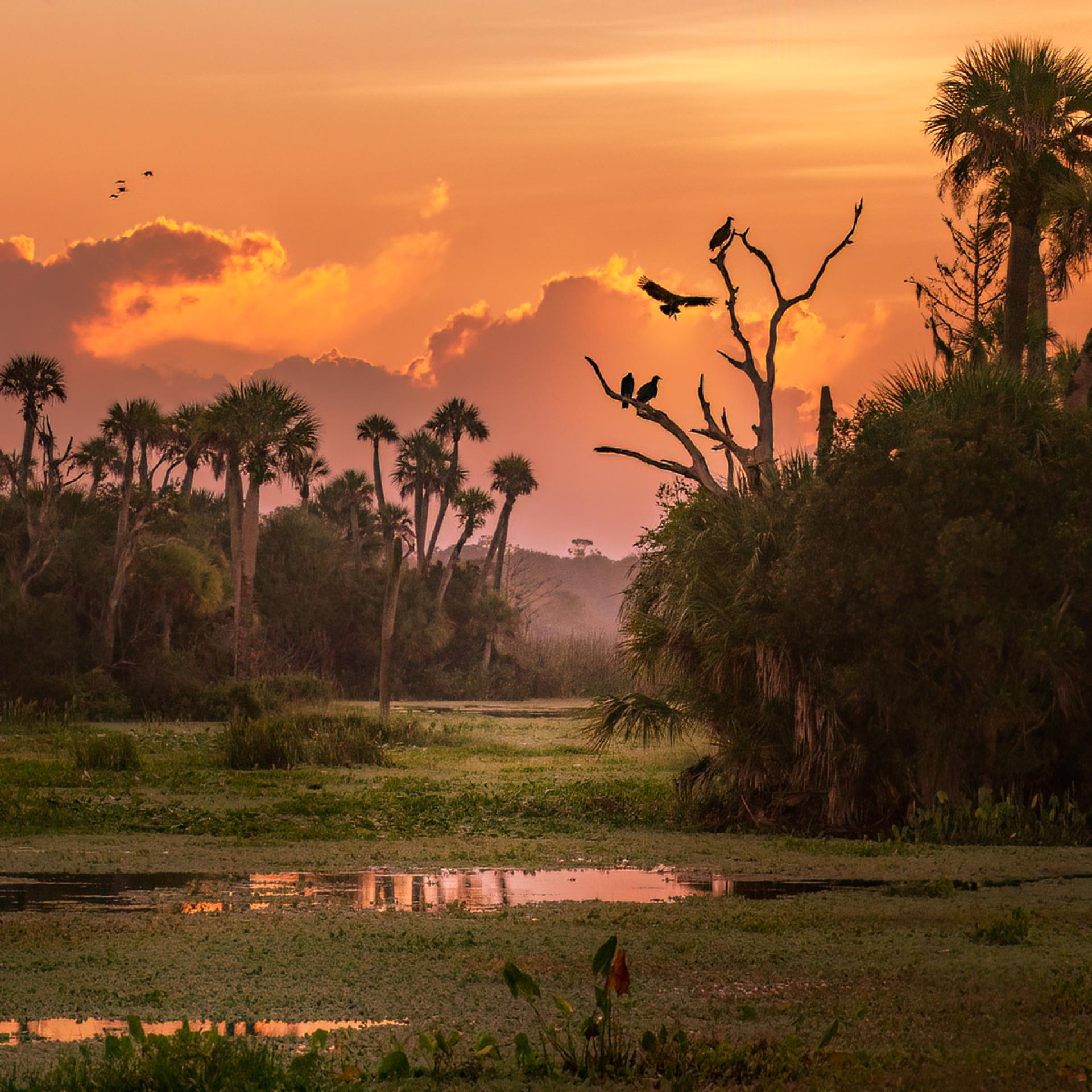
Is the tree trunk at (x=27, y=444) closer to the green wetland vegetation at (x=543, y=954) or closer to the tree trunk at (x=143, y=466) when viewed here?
the tree trunk at (x=143, y=466)

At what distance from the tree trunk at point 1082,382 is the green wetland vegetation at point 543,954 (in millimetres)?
5997

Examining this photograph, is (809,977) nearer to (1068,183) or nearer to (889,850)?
(889,850)

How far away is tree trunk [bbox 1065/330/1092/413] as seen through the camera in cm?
1944

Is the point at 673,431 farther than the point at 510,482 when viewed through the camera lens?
No

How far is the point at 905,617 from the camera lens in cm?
1680

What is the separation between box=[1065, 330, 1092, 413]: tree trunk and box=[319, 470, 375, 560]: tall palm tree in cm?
4888

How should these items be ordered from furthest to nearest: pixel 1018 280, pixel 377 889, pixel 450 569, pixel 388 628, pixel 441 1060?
pixel 450 569
pixel 388 628
pixel 1018 280
pixel 377 889
pixel 441 1060

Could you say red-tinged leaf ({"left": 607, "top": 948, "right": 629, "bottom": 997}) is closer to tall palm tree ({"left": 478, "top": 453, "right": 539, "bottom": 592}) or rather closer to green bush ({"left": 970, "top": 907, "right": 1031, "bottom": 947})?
green bush ({"left": 970, "top": 907, "right": 1031, "bottom": 947})

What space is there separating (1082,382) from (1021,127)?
5.08m

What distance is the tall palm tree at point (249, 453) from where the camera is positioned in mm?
47094

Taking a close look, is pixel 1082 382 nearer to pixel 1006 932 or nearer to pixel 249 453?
pixel 1006 932

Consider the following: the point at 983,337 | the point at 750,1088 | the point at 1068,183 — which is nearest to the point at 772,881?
the point at 750,1088

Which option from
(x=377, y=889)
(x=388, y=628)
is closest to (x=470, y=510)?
(x=388, y=628)

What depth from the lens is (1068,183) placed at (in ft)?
69.8
